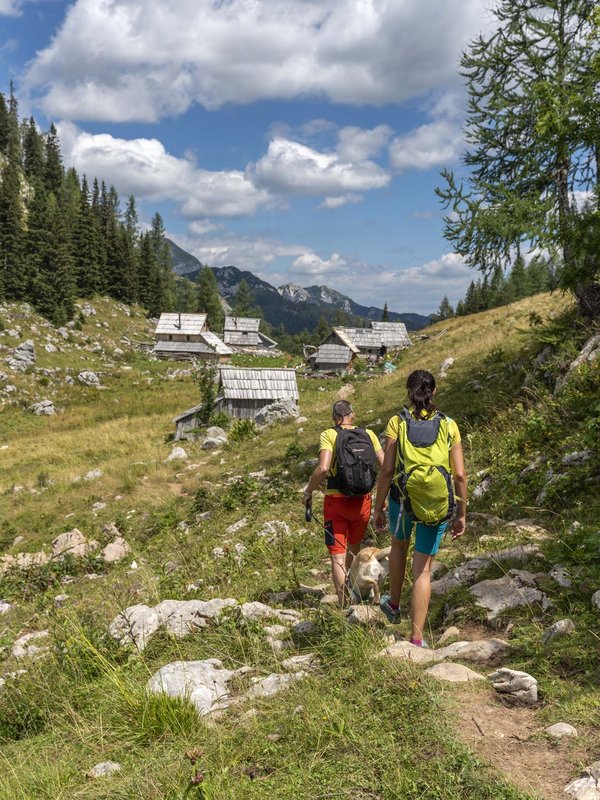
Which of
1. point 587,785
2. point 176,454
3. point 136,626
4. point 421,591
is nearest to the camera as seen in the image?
point 587,785

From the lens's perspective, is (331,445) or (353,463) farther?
(331,445)

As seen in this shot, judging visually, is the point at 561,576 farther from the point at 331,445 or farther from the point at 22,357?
the point at 22,357

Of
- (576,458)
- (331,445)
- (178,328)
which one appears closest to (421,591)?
(331,445)

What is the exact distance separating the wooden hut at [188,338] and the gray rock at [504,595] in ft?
185

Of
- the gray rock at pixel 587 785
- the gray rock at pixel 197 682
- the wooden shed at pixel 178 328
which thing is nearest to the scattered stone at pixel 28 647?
the gray rock at pixel 197 682

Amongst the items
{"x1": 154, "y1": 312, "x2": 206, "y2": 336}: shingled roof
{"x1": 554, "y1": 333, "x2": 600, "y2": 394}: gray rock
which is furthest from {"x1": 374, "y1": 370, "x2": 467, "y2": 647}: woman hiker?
{"x1": 154, "y1": 312, "x2": 206, "y2": 336}: shingled roof

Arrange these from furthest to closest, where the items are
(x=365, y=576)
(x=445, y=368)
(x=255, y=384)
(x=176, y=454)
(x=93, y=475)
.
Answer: (x=255, y=384) < (x=445, y=368) < (x=176, y=454) < (x=93, y=475) < (x=365, y=576)

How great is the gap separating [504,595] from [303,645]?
1.93 metres

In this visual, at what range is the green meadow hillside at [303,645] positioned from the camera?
2.84m

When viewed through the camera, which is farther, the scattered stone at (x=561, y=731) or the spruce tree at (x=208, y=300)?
the spruce tree at (x=208, y=300)

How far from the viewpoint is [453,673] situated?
3645mm

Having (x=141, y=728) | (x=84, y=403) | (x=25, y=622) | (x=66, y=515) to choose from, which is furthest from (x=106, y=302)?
(x=141, y=728)

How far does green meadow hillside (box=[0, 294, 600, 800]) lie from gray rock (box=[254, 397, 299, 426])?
872cm

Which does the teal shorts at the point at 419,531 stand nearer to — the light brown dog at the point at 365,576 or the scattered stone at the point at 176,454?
the light brown dog at the point at 365,576
